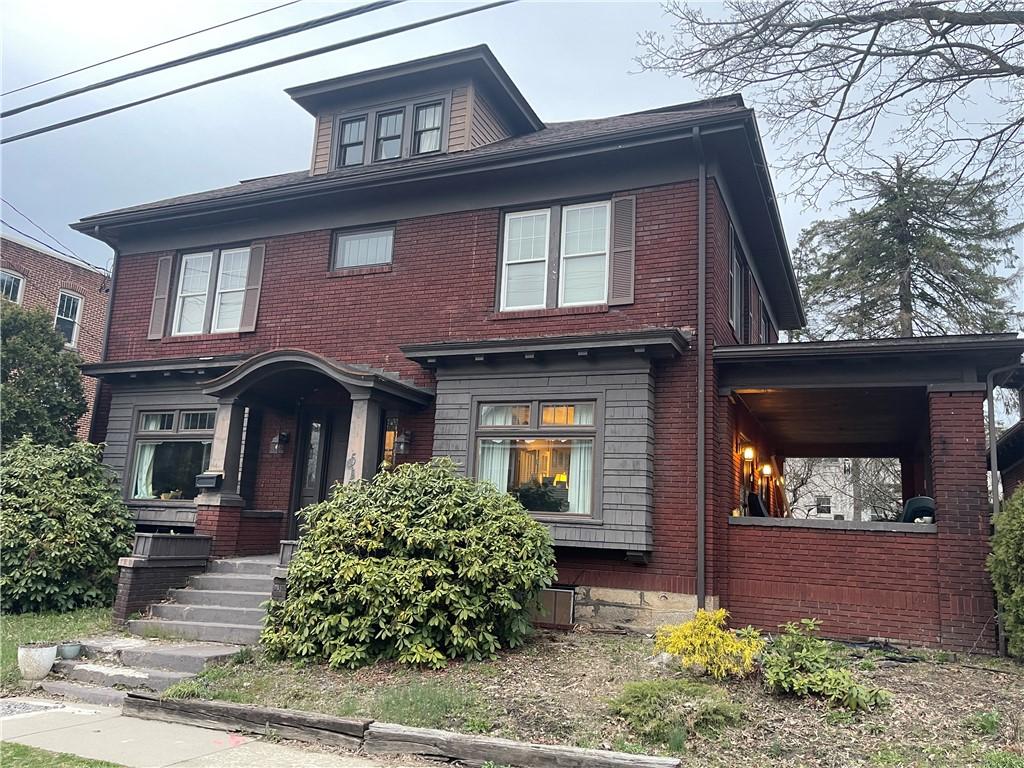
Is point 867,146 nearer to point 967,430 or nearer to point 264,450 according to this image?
point 967,430

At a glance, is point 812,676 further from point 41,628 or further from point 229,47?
point 41,628

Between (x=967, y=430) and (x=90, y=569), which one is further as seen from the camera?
(x=90, y=569)

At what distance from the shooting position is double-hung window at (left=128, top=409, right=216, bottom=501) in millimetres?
11922

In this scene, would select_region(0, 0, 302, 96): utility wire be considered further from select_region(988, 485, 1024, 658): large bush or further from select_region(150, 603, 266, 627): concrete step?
select_region(988, 485, 1024, 658): large bush

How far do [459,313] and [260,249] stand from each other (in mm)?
3945

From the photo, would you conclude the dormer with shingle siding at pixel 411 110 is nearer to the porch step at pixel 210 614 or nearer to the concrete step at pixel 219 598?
the concrete step at pixel 219 598

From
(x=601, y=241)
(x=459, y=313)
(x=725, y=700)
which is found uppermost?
(x=601, y=241)

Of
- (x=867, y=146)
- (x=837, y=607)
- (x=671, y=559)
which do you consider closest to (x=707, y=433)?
(x=671, y=559)

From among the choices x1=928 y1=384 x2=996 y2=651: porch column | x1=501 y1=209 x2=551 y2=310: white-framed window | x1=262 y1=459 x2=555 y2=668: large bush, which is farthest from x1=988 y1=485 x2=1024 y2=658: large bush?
x1=501 y1=209 x2=551 y2=310: white-framed window

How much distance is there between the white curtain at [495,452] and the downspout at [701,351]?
93.6 inches

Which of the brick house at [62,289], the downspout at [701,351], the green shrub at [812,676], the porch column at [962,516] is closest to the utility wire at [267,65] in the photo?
the downspout at [701,351]

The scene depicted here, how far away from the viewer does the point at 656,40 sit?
360 inches

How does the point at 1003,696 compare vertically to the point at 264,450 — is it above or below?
below

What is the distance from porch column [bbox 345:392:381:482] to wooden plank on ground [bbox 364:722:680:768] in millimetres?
4433
